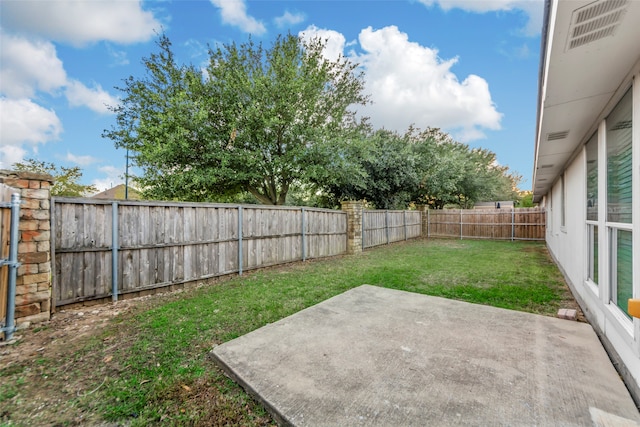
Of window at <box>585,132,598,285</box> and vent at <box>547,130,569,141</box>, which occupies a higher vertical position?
vent at <box>547,130,569,141</box>

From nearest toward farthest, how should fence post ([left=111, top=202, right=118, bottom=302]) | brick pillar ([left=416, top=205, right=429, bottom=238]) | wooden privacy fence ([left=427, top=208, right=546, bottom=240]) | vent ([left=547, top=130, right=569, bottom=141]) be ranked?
vent ([left=547, top=130, right=569, bottom=141])
fence post ([left=111, top=202, right=118, bottom=302])
wooden privacy fence ([left=427, top=208, right=546, bottom=240])
brick pillar ([left=416, top=205, right=429, bottom=238])

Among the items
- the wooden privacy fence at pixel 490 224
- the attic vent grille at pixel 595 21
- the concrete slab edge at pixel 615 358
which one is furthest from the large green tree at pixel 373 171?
the attic vent grille at pixel 595 21

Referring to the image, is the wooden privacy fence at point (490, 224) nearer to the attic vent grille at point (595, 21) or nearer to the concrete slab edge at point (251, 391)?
the attic vent grille at point (595, 21)

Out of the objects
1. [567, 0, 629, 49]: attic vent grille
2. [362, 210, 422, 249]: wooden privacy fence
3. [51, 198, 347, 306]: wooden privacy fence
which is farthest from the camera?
[362, 210, 422, 249]: wooden privacy fence

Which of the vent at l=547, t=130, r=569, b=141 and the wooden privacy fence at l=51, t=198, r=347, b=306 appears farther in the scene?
the wooden privacy fence at l=51, t=198, r=347, b=306

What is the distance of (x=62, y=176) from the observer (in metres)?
13.0

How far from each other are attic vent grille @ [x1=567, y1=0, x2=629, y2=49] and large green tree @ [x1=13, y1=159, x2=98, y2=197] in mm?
17481

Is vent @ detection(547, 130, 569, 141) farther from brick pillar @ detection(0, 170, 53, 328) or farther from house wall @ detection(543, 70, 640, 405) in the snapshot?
brick pillar @ detection(0, 170, 53, 328)

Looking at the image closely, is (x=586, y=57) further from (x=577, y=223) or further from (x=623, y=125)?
(x=577, y=223)

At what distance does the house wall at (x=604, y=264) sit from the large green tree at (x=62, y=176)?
17.9m

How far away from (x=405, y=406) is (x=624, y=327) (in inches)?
75.6

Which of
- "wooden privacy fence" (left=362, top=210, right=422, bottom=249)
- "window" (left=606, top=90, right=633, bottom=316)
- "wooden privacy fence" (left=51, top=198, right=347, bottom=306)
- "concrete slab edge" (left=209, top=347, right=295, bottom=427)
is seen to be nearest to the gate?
"wooden privacy fence" (left=51, top=198, right=347, bottom=306)

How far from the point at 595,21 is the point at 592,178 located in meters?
2.72

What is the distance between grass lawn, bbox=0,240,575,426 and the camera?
1706 millimetres
